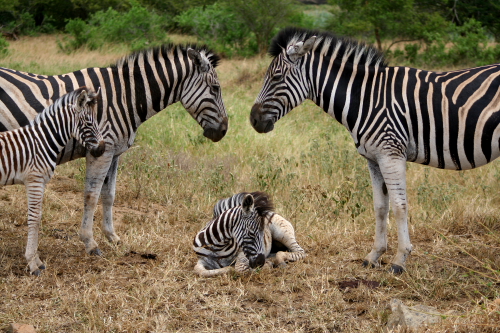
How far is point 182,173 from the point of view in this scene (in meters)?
8.77

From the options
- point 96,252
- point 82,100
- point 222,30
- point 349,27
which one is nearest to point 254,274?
point 96,252

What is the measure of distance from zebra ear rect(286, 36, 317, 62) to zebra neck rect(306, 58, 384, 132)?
13 cm

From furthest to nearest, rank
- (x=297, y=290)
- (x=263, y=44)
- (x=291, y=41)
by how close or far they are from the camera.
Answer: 1. (x=263, y=44)
2. (x=291, y=41)
3. (x=297, y=290)

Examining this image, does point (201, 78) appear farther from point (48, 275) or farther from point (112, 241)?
point (48, 275)

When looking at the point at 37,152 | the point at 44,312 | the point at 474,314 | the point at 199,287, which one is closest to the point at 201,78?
the point at 37,152

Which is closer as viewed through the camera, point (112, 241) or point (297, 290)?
point (297, 290)

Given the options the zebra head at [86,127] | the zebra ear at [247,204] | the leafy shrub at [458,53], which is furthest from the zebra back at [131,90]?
the leafy shrub at [458,53]

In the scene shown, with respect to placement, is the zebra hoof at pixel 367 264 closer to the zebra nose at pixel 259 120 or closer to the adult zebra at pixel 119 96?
the zebra nose at pixel 259 120

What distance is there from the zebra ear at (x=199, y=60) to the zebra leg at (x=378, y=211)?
2126 millimetres

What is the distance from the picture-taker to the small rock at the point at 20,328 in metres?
4.32

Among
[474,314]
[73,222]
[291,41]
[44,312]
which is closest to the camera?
[474,314]

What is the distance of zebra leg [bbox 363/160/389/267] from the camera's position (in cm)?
598

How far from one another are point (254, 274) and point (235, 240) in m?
0.40

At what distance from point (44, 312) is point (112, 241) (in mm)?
1931
